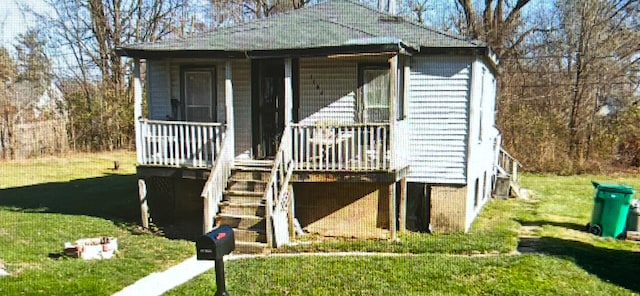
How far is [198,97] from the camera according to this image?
10266 mm

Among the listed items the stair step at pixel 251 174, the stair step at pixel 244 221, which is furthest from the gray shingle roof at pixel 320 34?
the stair step at pixel 244 221

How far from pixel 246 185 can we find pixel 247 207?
65 centimetres

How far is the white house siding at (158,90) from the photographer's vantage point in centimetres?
1027

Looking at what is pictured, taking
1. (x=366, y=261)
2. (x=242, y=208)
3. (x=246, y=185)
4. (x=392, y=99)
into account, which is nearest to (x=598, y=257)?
(x=366, y=261)

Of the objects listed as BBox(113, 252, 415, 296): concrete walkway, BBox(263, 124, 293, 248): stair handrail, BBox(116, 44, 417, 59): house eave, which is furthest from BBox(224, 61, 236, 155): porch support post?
BBox(113, 252, 415, 296): concrete walkway

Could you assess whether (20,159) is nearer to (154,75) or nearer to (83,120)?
(83,120)

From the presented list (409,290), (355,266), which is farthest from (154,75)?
(409,290)

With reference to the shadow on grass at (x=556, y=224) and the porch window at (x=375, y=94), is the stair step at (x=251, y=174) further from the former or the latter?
the shadow on grass at (x=556, y=224)

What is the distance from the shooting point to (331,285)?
6.02 m

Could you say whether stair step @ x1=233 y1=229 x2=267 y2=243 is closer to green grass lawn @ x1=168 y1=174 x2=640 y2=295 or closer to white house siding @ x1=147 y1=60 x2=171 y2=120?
green grass lawn @ x1=168 y1=174 x2=640 y2=295

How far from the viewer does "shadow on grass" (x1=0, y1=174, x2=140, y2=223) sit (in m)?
10.7

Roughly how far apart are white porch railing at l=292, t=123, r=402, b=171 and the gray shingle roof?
1460 mm

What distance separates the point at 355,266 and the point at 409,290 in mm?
1104

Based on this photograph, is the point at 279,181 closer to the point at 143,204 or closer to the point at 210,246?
the point at 143,204
